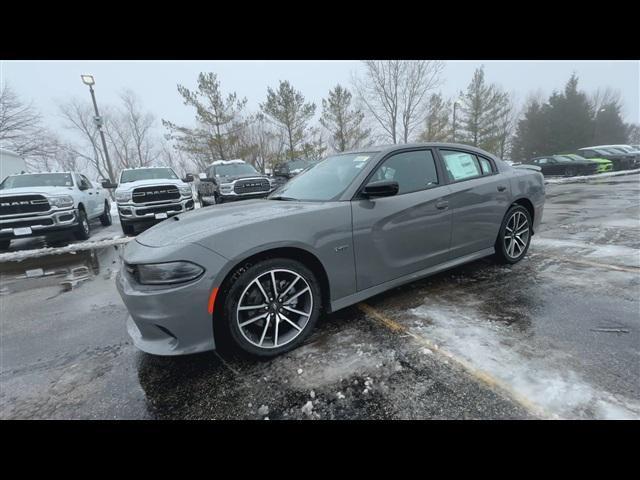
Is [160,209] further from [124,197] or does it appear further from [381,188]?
[381,188]

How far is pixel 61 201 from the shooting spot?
7.23 m

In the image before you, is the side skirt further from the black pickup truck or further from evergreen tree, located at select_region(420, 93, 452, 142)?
evergreen tree, located at select_region(420, 93, 452, 142)

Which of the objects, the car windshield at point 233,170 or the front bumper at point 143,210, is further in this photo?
the car windshield at point 233,170

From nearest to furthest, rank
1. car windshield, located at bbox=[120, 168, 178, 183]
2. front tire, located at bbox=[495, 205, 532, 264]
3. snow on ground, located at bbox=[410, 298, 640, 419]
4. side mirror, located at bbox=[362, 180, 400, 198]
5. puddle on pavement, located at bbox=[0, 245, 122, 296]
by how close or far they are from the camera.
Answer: snow on ground, located at bbox=[410, 298, 640, 419] < side mirror, located at bbox=[362, 180, 400, 198] < front tire, located at bbox=[495, 205, 532, 264] < puddle on pavement, located at bbox=[0, 245, 122, 296] < car windshield, located at bbox=[120, 168, 178, 183]

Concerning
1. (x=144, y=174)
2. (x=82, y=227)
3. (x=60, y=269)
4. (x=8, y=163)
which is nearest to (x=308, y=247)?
(x=60, y=269)

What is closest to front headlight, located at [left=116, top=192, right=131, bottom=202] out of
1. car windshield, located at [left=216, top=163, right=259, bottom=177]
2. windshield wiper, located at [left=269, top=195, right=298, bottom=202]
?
car windshield, located at [left=216, top=163, right=259, bottom=177]

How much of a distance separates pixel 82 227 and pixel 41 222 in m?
0.93

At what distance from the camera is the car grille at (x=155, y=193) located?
7684mm

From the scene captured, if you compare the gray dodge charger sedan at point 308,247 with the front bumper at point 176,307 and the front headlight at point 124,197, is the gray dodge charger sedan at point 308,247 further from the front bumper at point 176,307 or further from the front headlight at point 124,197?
the front headlight at point 124,197

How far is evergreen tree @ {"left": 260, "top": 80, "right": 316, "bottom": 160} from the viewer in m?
24.3

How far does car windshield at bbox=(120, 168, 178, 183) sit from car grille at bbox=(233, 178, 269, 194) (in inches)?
75.8

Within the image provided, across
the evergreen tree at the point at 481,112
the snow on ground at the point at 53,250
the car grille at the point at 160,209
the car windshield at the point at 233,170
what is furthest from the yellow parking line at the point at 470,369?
the evergreen tree at the point at 481,112
